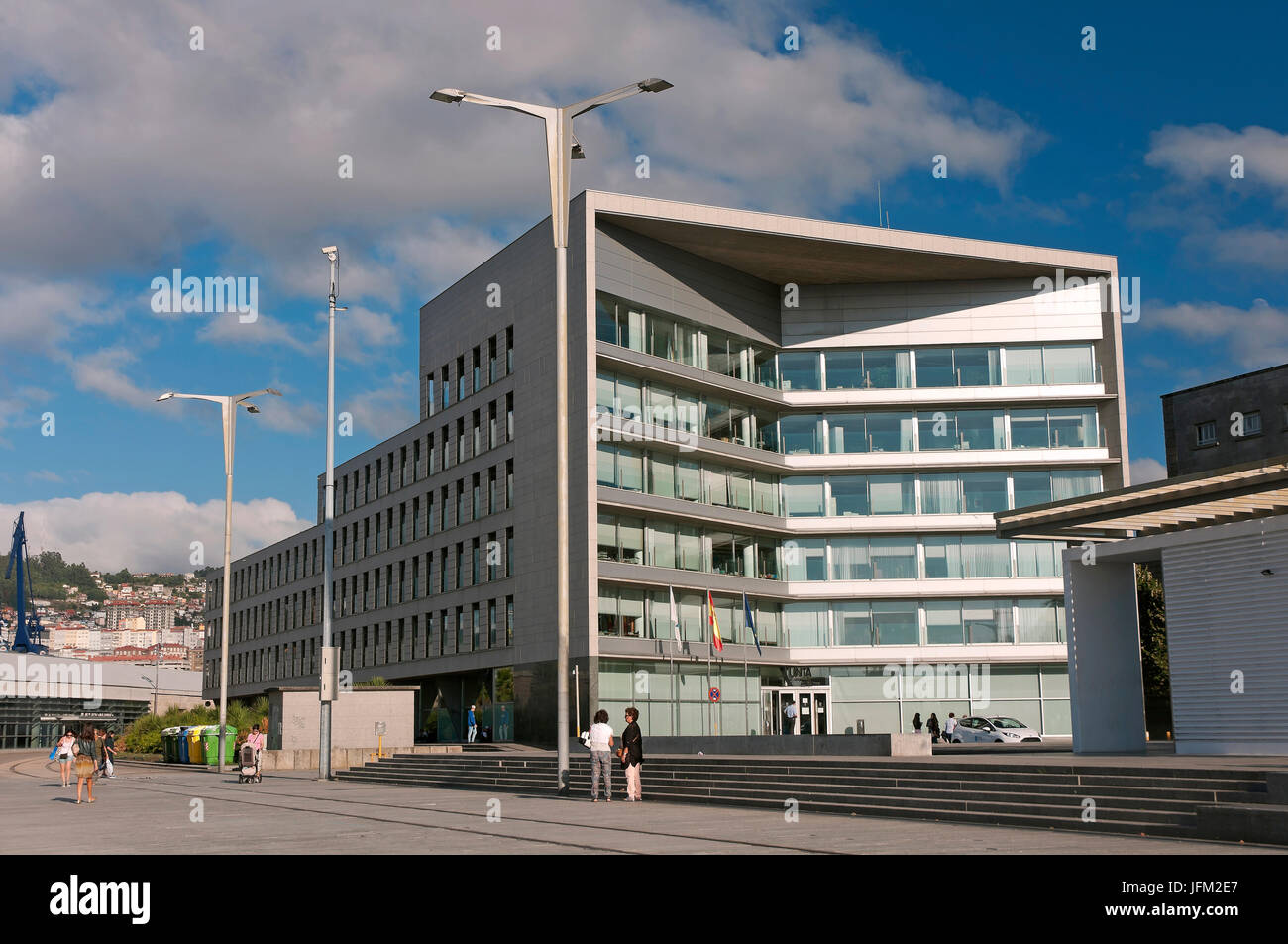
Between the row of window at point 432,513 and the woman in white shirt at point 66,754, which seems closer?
the woman in white shirt at point 66,754

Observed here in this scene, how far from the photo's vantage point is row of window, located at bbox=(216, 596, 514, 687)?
54.1 m

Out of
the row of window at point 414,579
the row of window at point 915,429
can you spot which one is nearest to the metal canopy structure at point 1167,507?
the row of window at point 915,429

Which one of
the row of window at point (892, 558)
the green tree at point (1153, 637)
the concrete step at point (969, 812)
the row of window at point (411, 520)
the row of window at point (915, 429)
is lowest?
the concrete step at point (969, 812)

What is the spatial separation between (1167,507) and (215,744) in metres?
34.6

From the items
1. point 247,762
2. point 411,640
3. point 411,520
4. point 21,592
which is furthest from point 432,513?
point 21,592

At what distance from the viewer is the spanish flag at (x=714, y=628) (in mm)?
48681

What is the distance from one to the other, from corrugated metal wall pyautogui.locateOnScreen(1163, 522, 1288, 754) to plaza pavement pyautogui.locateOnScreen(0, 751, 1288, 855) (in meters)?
8.73

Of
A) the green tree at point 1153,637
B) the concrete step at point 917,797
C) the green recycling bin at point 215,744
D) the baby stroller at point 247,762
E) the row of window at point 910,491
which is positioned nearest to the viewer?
the concrete step at point 917,797

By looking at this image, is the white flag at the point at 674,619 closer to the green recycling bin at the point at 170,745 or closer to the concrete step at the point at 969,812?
the green recycling bin at the point at 170,745

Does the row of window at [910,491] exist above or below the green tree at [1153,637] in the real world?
above

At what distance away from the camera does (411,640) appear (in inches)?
2499

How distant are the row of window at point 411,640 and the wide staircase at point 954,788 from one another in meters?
24.5

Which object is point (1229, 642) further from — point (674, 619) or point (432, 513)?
point (432, 513)
